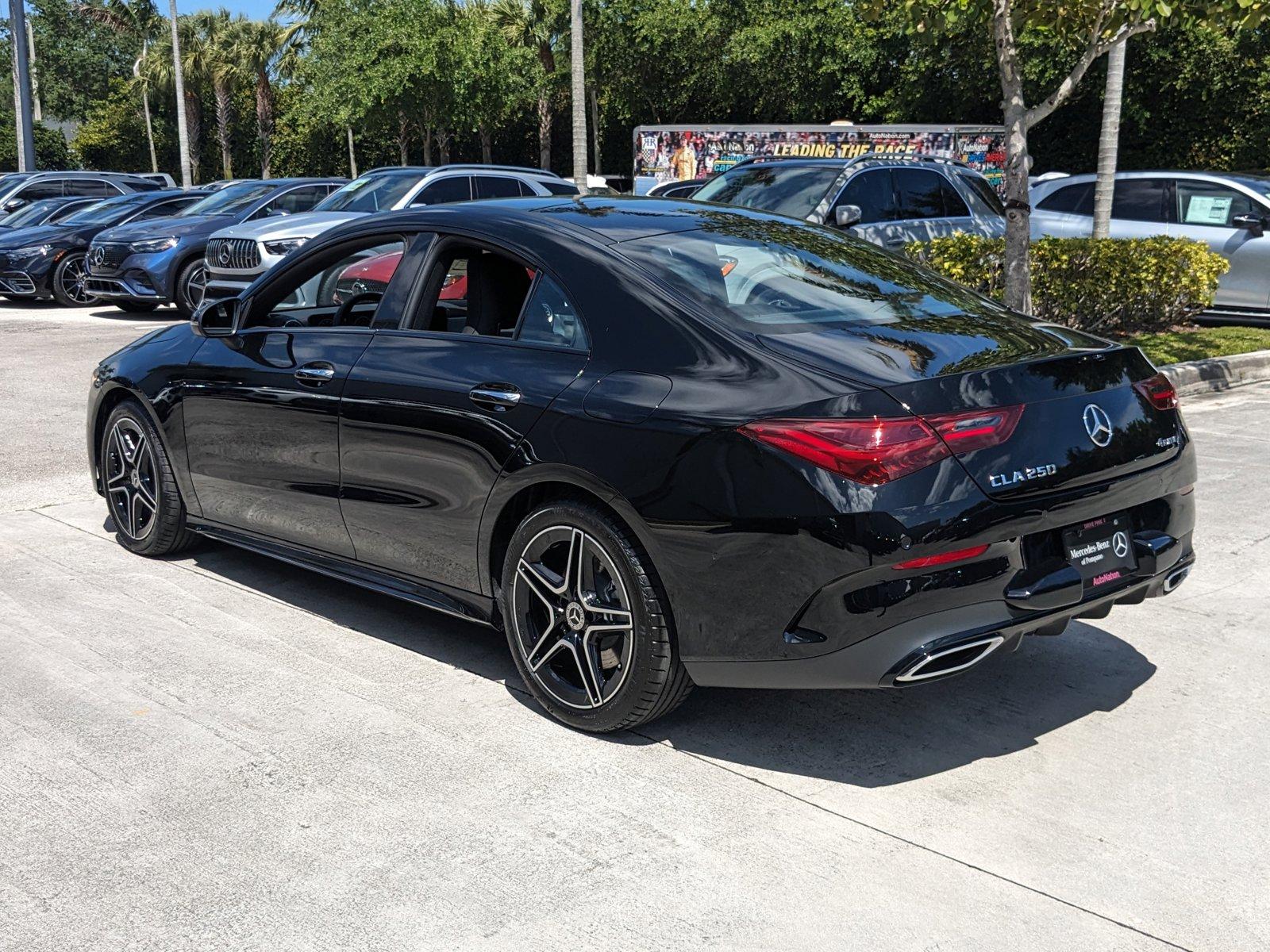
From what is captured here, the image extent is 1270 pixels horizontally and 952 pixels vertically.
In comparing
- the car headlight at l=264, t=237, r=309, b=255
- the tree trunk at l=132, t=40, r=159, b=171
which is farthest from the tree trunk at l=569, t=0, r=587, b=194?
the tree trunk at l=132, t=40, r=159, b=171


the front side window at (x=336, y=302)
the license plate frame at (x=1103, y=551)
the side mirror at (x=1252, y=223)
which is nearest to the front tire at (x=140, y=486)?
the front side window at (x=336, y=302)

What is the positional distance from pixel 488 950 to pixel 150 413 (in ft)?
12.1

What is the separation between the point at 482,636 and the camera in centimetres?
524

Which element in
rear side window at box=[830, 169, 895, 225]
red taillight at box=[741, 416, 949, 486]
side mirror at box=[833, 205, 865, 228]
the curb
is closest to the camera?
red taillight at box=[741, 416, 949, 486]

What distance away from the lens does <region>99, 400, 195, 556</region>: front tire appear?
599cm

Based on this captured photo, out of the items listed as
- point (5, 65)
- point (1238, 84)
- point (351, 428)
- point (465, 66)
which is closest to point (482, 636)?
point (351, 428)

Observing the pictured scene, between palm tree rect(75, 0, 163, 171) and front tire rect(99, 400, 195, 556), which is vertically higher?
palm tree rect(75, 0, 163, 171)

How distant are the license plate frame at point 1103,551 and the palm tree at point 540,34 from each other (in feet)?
145

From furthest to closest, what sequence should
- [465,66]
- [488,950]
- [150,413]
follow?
[465,66], [150,413], [488,950]

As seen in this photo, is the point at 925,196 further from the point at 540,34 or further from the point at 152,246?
the point at 540,34

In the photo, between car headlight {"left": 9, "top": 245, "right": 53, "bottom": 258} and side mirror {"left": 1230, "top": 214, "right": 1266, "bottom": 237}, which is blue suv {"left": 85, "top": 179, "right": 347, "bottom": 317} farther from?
side mirror {"left": 1230, "top": 214, "right": 1266, "bottom": 237}

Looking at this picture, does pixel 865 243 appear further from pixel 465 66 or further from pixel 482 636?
pixel 465 66

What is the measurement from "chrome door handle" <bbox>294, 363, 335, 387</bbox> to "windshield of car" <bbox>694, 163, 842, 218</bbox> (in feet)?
24.8

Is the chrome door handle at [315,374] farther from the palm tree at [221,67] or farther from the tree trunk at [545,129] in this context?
the palm tree at [221,67]
